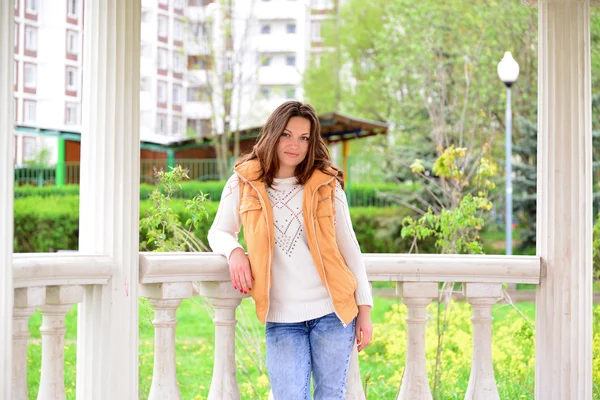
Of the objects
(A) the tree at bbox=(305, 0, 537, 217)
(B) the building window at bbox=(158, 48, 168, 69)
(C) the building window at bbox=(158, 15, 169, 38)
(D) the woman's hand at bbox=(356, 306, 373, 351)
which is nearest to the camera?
(D) the woman's hand at bbox=(356, 306, 373, 351)

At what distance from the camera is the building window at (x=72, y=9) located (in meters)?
3.16

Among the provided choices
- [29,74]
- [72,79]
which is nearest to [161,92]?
[72,79]

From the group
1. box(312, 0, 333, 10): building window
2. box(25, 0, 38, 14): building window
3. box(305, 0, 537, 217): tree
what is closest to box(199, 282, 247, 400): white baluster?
box(25, 0, 38, 14): building window

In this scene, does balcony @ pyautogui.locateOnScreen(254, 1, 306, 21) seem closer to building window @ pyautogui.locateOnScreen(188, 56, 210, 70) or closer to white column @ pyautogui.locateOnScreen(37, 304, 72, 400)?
building window @ pyautogui.locateOnScreen(188, 56, 210, 70)

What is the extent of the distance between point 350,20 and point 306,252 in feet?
70.4

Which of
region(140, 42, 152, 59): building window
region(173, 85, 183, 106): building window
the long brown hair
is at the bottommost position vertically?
the long brown hair

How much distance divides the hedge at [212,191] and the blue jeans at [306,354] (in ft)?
38.9

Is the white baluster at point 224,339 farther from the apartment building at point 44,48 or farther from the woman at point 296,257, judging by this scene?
the apartment building at point 44,48

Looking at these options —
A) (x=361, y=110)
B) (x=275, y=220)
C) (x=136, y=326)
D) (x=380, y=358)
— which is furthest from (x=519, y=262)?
(x=361, y=110)

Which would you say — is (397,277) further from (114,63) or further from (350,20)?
(350,20)

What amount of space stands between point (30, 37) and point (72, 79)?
1.67 meters

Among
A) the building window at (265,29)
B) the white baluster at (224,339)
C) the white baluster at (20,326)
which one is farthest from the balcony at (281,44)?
the white baluster at (20,326)

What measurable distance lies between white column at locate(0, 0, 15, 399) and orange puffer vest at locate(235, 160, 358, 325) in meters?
0.75

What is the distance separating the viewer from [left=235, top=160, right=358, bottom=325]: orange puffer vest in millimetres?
2578
